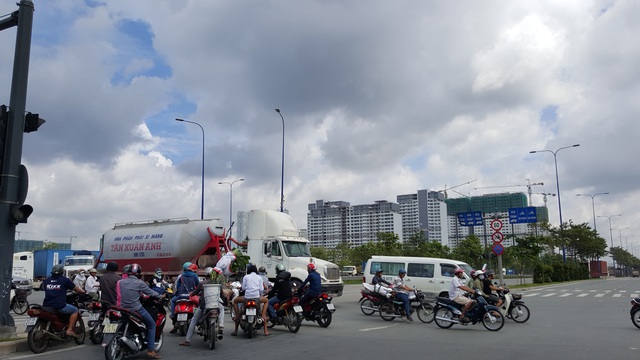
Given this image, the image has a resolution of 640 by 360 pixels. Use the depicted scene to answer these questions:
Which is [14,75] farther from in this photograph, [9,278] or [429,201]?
[429,201]

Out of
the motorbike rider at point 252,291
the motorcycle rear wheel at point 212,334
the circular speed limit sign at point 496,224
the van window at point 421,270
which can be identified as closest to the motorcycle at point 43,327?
the motorcycle rear wheel at point 212,334

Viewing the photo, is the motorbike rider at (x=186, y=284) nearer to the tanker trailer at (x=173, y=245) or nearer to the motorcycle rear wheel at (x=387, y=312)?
the motorcycle rear wheel at (x=387, y=312)

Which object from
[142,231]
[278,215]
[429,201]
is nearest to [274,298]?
[278,215]

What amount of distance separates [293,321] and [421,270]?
349 inches

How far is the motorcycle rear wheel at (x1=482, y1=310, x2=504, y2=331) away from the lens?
12711 millimetres

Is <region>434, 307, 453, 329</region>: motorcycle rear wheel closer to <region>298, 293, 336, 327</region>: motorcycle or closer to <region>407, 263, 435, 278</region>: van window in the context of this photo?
<region>298, 293, 336, 327</region>: motorcycle

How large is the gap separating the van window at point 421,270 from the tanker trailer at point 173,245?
846cm

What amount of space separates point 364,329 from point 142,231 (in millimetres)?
15547

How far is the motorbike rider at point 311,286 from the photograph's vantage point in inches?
511

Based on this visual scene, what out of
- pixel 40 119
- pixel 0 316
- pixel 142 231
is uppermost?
pixel 40 119

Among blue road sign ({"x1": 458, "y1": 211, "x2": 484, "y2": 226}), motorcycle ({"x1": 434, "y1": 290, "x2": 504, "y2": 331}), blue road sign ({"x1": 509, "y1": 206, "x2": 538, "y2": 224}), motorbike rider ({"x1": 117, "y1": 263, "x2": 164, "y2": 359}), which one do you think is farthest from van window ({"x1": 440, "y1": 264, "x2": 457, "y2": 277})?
blue road sign ({"x1": 509, "y1": 206, "x2": 538, "y2": 224})

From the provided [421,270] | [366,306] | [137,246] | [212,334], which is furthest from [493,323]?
[137,246]

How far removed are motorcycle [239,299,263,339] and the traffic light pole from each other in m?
4.71

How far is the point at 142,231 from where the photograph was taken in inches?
979
